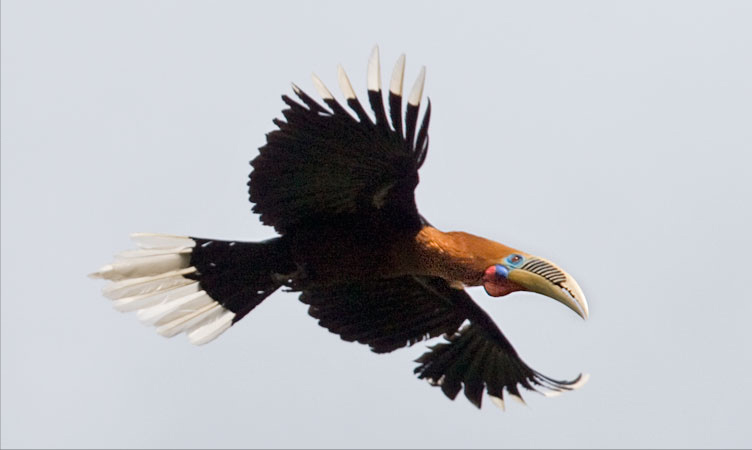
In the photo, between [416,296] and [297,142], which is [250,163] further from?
[416,296]

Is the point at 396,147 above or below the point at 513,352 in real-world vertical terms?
above

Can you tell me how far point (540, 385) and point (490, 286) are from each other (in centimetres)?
143

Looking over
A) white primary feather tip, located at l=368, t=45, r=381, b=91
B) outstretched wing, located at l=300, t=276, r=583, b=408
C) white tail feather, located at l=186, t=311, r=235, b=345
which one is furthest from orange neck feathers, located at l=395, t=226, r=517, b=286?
white tail feather, located at l=186, t=311, r=235, b=345

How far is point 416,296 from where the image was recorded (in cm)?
1124

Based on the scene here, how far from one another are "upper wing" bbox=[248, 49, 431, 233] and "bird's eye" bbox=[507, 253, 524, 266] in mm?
747

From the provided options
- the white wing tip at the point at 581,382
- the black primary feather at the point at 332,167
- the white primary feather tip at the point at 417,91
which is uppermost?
the white primary feather tip at the point at 417,91

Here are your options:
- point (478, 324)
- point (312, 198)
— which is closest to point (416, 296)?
point (478, 324)

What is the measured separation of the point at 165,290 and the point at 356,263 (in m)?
1.68

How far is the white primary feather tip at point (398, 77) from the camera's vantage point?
31.0 ft

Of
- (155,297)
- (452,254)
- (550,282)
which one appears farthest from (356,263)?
(155,297)

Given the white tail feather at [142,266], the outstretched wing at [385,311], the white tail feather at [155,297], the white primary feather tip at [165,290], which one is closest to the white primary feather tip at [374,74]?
the outstretched wing at [385,311]

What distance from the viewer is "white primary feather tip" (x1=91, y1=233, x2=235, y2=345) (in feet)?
35.6

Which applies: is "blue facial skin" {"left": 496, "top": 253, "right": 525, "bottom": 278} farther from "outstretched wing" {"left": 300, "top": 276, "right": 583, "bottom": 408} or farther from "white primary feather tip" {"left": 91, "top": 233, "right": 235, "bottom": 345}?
"white primary feather tip" {"left": 91, "top": 233, "right": 235, "bottom": 345}

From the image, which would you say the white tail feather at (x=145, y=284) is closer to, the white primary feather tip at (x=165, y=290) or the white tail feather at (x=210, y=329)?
the white primary feather tip at (x=165, y=290)
